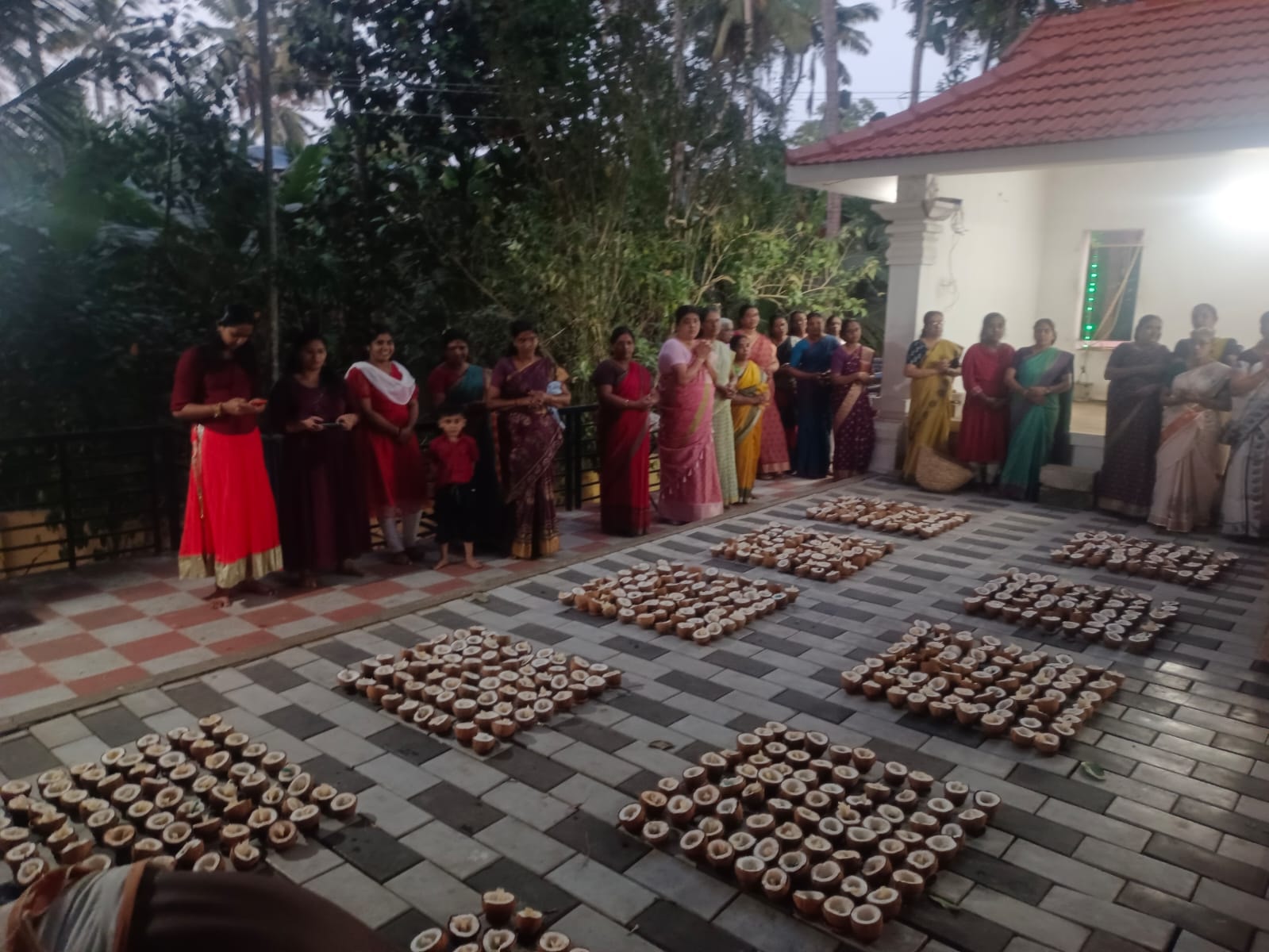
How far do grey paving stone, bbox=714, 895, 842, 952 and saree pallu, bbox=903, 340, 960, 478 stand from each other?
6.36m

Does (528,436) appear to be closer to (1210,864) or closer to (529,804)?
(529,804)

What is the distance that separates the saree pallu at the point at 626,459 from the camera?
636 centimetres

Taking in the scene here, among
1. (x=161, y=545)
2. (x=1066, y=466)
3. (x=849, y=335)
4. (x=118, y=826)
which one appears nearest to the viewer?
(x=118, y=826)

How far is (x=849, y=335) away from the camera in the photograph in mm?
8469

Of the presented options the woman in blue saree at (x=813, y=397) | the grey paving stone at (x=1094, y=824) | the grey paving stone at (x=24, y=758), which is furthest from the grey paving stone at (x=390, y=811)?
the woman in blue saree at (x=813, y=397)

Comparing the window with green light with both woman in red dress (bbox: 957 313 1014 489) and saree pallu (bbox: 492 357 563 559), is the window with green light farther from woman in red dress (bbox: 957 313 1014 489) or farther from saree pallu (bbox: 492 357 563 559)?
saree pallu (bbox: 492 357 563 559)

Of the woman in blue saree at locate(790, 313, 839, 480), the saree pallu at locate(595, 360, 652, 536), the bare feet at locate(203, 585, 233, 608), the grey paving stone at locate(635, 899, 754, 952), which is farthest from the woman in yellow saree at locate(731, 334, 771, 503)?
the grey paving stone at locate(635, 899, 754, 952)

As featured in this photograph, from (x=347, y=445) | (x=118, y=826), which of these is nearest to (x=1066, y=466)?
(x=347, y=445)

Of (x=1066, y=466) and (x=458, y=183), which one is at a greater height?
(x=458, y=183)

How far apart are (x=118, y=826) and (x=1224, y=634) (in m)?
5.11

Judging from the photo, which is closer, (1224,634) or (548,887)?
(548,887)

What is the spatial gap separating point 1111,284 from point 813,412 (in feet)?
13.3

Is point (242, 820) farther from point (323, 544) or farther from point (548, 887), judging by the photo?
point (323, 544)

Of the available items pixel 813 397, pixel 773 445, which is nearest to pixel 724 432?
pixel 773 445
